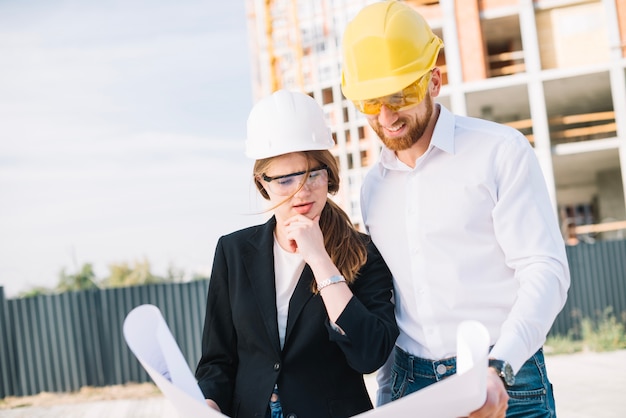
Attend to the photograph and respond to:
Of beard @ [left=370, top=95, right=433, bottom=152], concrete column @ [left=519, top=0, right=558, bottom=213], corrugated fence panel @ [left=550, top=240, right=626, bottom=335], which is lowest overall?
corrugated fence panel @ [left=550, top=240, right=626, bottom=335]

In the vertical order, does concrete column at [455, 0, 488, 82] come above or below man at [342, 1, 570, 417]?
above

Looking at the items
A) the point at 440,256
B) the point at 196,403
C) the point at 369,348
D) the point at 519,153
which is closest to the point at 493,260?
the point at 440,256

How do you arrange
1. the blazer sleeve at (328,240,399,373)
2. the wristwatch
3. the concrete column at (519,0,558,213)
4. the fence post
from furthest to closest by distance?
the concrete column at (519,0,558,213) → the fence post → the blazer sleeve at (328,240,399,373) → the wristwatch

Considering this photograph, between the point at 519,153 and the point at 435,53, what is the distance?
0.38 metres

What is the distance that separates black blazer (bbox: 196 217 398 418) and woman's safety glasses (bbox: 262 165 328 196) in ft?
0.82

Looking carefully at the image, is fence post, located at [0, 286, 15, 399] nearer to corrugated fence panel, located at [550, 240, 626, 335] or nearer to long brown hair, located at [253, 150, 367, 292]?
corrugated fence panel, located at [550, 240, 626, 335]

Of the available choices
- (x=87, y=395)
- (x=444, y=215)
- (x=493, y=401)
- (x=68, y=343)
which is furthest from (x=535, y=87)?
(x=493, y=401)

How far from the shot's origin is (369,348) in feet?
6.41

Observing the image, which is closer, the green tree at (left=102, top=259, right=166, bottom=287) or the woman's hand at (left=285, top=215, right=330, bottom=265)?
the woman's hand at (left=285, top=215, right=330, bottom=265)

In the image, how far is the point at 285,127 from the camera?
2150mm

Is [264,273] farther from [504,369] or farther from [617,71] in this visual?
[617,71]

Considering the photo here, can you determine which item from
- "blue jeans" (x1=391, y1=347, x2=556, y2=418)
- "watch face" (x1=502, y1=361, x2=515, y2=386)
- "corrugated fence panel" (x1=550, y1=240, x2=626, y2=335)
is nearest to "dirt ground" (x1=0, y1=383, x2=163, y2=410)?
"corrugated fence panel" (x1=550, y1=240, x2=626, y2=335)

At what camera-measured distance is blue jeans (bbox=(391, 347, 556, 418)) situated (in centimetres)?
209

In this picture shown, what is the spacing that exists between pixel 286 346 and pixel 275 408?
0.60 feet
